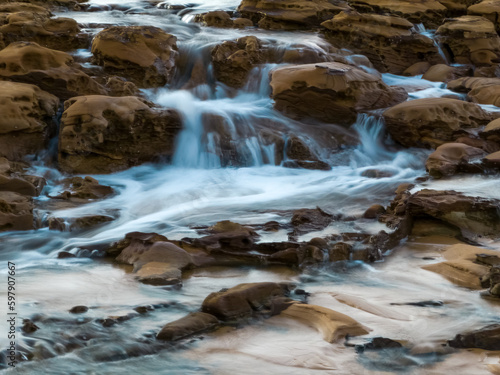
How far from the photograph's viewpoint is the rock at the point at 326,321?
12.6ft

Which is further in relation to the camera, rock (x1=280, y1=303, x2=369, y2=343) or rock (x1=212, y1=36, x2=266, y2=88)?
rock (x1=212, y1=36, x2=266, y2=88)

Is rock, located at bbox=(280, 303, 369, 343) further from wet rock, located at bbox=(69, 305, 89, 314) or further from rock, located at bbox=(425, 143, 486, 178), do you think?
rock, located at bbox=(425, 143, 486, 178)

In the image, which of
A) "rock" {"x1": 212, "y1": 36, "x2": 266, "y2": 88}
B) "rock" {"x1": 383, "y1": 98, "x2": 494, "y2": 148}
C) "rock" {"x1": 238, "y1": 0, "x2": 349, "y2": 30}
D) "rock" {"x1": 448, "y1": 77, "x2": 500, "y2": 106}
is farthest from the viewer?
"rock" {"x1": 238, "y1": 0, "x2": 349, "y2": 30}

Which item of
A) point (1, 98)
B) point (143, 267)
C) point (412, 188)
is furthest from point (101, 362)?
point (1, 98)

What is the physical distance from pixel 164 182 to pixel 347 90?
2.87 meters

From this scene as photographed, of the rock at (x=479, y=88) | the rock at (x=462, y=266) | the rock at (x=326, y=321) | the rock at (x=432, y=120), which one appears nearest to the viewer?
the rock at (x=326, y=321)

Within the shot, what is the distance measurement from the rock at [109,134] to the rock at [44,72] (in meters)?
0.61

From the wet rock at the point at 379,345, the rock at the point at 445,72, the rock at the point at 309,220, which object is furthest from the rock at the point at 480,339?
the rock at the point at 445,72

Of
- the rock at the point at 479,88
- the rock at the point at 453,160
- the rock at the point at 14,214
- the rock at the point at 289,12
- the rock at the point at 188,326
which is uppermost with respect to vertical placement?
the rock at the point at 289,12

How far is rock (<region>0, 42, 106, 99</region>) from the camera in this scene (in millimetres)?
8391

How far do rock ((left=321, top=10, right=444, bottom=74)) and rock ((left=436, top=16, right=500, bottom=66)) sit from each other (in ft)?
1.11

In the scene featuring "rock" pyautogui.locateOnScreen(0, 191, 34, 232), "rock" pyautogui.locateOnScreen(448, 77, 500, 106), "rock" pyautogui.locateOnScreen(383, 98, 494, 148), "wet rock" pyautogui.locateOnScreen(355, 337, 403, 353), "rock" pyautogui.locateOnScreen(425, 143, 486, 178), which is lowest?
"rock" pyautogui.locateOnScreen(0, 191, 34, 232)

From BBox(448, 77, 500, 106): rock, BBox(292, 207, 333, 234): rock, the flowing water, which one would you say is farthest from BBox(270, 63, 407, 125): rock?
BBox(292, 207, 333, 234): rock

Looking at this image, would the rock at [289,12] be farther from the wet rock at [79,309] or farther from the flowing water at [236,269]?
the wet rock at [79,309]
